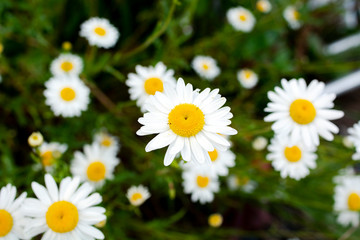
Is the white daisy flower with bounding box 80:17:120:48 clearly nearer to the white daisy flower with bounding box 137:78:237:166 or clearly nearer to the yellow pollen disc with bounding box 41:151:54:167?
the yellow pollen disc with bounding box 41:151:54:167

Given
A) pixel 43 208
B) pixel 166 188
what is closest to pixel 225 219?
pixel 166 188

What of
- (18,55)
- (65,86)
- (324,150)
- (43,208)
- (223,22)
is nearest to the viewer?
(43,208)

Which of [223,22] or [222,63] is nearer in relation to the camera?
[222,63]

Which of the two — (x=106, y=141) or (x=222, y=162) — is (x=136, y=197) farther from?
(x=106, y=141)

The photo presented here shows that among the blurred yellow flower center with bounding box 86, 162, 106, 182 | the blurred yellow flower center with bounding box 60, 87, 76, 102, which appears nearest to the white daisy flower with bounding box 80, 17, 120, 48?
the blurred yellow flower center with bounding box 60, 87, 76, 102

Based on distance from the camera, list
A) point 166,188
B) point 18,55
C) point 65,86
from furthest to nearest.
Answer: point 18,55
point 166,188
point 65,86

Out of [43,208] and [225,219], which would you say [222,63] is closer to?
[225,219]
